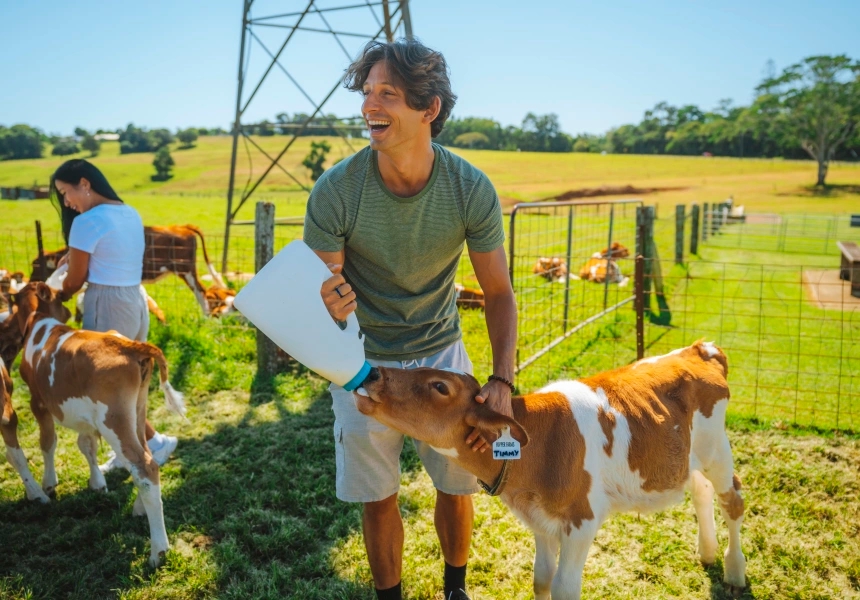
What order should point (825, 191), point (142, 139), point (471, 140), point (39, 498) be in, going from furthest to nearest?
point (142, 139) → point (825, 191) → point (471, 140) → point (39, 498)

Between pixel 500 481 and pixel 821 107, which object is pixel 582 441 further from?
pixel 821 107

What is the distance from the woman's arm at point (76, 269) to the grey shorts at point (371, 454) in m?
2.69

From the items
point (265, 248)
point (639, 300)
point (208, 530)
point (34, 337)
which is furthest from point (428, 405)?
point (265, 248)

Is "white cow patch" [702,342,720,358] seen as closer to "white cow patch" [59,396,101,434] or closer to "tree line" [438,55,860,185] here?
"white cow patch" [59,396,101,434]

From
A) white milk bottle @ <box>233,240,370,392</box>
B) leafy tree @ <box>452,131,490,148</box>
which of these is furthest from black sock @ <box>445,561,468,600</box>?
Result: leafy tree @ <box>452,131,490,148</box>

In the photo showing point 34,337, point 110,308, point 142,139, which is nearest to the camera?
point 34,337

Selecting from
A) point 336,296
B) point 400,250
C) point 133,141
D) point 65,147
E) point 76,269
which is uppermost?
point 133,141

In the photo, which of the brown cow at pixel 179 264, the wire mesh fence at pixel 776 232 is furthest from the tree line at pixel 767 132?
the brown cow at pixel 179 264

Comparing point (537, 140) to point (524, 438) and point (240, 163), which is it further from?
point (524, 438)

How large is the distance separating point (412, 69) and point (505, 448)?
159cm

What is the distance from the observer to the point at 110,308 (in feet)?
16.3

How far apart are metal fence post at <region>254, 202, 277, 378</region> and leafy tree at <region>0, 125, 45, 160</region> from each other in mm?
65811

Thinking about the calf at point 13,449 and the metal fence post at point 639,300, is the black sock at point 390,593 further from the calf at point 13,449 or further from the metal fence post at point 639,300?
the metal fence post at point 639,300

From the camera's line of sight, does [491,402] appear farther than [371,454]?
No
